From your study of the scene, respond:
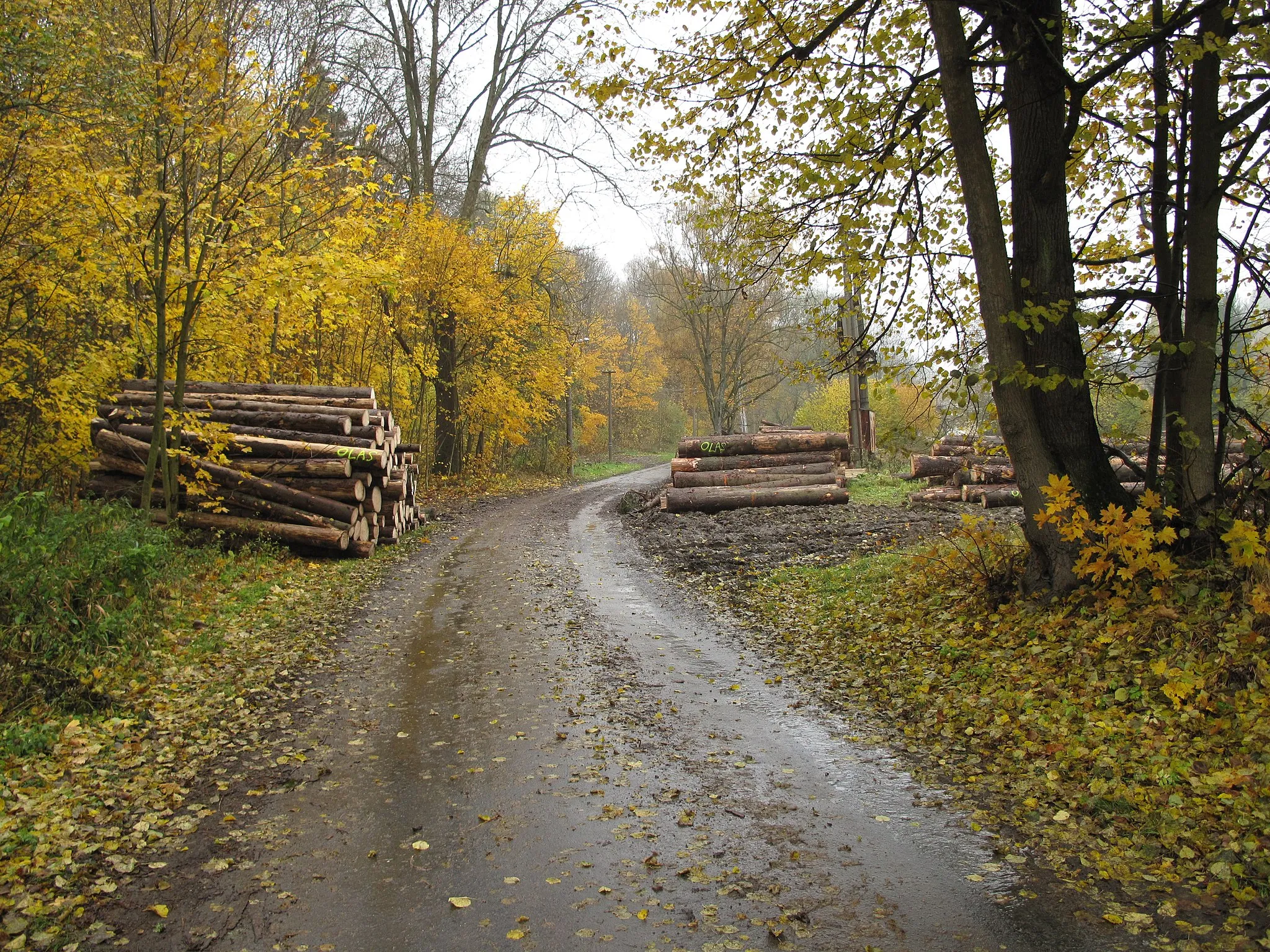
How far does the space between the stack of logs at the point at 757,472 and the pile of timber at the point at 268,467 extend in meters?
7.27

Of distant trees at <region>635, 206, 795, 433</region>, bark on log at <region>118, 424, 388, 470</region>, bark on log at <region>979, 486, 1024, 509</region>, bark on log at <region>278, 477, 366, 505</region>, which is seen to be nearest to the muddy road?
bark on log at <region>278, 477, 366, 505</region>

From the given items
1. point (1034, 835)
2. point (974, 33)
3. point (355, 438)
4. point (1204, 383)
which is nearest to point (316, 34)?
point (355, 438)

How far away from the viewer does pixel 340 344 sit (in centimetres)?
1988

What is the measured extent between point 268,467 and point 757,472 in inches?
417

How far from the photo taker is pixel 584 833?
4211mm

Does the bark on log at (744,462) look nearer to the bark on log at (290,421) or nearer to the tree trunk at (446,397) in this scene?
the tree trunk at (446,397)

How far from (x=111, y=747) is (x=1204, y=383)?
27.3ft

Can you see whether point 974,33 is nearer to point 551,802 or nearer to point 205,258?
point 551,802

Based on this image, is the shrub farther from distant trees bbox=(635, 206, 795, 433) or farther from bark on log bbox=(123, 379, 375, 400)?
distant trees bbox=(635, 206, 795, 433)

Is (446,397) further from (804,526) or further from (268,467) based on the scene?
(804,526)

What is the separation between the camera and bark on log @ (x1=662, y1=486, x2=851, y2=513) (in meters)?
17.5

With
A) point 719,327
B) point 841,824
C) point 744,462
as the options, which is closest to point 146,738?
point 841,824

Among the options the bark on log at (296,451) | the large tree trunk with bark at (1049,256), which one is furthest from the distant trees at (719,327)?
the large tree trunk with bark at (1049,256)

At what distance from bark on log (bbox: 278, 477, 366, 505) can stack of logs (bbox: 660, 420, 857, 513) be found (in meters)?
7.41
